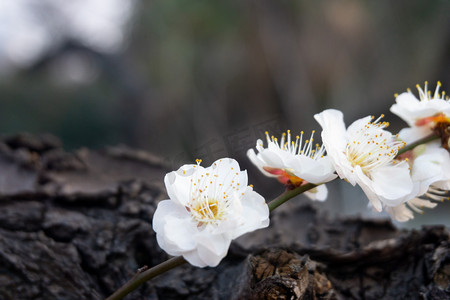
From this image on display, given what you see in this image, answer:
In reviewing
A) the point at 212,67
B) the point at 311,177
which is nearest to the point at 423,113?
the point at 311,177

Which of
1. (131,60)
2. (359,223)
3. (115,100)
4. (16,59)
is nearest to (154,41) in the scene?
(131,60)

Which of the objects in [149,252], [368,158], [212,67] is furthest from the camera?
[212,67]

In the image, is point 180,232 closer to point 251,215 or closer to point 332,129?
point 251,215

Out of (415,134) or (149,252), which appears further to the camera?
(149,252)

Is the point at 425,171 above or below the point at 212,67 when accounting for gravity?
below

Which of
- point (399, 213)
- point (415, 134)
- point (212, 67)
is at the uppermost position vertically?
point (212, 67)

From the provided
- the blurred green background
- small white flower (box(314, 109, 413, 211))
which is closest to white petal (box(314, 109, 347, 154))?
small white flower (box(314, 109, 413, 211))
